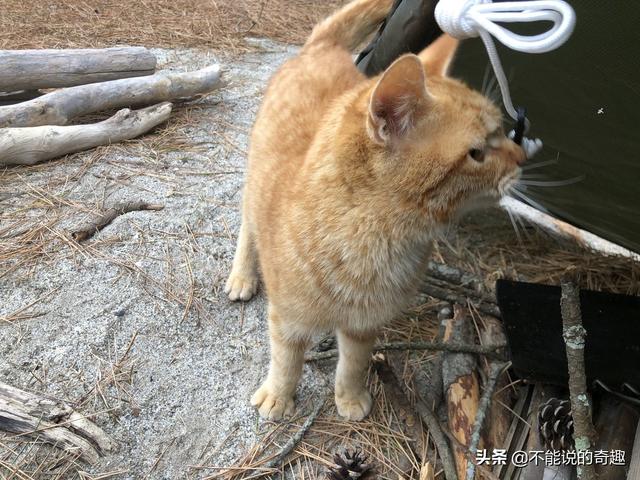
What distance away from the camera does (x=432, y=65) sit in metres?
1.99

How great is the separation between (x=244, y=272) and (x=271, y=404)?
0.76m

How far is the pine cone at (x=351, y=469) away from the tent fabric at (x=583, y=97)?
1159mm

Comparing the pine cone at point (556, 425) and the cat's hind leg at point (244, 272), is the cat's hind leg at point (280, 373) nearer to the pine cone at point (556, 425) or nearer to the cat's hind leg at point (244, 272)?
the cat's hind leg at point (244, 272)

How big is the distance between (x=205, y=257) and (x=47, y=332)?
0.88 m

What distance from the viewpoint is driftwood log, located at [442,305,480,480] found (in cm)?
204

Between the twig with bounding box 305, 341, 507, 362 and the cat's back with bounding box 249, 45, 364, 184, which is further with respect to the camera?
the twig with bounding box 305, 341, 507, 362

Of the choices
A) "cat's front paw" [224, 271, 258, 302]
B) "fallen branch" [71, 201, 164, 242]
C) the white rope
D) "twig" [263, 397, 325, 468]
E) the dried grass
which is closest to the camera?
the white rope

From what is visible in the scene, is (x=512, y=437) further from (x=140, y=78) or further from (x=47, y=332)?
(x=140, y=78)

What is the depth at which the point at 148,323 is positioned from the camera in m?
2.54

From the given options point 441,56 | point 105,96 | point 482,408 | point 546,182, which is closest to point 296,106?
point 441,56

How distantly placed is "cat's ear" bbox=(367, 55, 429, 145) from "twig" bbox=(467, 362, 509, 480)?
3.66 ft

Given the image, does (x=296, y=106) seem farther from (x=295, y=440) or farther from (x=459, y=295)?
(x=295, y=440)

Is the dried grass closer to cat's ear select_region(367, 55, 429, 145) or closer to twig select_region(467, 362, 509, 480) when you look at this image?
cat's ear select_region(367, 55, 429, 145)

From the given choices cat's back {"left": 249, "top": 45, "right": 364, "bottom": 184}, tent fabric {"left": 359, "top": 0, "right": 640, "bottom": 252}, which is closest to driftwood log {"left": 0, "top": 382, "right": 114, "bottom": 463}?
cat's back {"left": 249, "top": 45, "right": 364, "bottom": 184}
